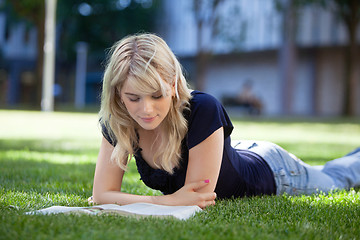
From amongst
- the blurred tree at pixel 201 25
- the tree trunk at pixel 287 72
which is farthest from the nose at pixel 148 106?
the tree trunk at pixel 287 72

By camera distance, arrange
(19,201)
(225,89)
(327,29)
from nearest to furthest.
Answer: (19,201) < (327,29) < (225,89)

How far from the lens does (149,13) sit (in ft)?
115

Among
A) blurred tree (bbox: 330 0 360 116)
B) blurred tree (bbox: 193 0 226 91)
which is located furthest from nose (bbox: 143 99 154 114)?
blurred tree (bbox: 193 0 226 91)

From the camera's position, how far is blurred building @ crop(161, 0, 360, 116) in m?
26.2

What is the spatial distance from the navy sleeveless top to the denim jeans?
0.10 m

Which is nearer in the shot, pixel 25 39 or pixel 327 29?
pixel 327 29

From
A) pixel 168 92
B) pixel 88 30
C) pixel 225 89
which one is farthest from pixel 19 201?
pixel 88 30

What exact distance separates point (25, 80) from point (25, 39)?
4.64m

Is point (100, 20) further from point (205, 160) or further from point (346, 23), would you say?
point (205, 160)

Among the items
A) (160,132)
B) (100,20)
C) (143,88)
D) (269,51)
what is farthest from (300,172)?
(100,20)

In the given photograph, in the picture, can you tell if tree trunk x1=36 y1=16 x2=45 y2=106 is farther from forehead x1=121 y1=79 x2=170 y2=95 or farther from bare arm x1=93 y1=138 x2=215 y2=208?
forehead x1=121 y1=79 x2=170 y2=95

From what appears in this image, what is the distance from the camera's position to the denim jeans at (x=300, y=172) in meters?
3.89

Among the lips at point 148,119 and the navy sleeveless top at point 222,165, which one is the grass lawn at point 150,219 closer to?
the navy sleeveless top at point 222,165

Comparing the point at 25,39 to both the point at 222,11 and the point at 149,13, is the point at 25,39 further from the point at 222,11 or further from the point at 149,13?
the point at 222,11
